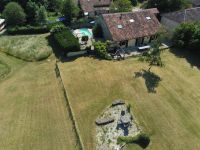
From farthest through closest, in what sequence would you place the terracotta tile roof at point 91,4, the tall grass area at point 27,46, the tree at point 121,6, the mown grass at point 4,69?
the terracotta tile roof at point 91,4
the tree at point 121,6
the tall grass area at point 27,46
the mown grass at point 4,69

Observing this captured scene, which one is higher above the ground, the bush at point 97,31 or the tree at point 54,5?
the tree at point 54,5

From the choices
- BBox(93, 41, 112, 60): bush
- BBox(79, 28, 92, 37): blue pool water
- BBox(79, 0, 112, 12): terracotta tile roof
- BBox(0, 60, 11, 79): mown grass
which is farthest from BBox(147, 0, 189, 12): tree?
BBox(0, 60, 11, 79): mown grass

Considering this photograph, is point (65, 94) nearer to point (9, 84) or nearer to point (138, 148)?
point (9, 84)

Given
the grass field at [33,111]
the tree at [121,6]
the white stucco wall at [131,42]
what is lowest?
the grass field at [33,111]

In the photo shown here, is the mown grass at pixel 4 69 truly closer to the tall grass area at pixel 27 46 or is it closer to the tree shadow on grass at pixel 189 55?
the tall grass area at pixel 27 46

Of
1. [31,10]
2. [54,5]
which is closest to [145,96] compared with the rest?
[31,10]

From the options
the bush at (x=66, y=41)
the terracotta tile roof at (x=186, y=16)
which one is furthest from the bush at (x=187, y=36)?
the bush at (x=66, y=41)

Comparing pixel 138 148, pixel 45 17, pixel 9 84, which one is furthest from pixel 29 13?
pixel 138 148
